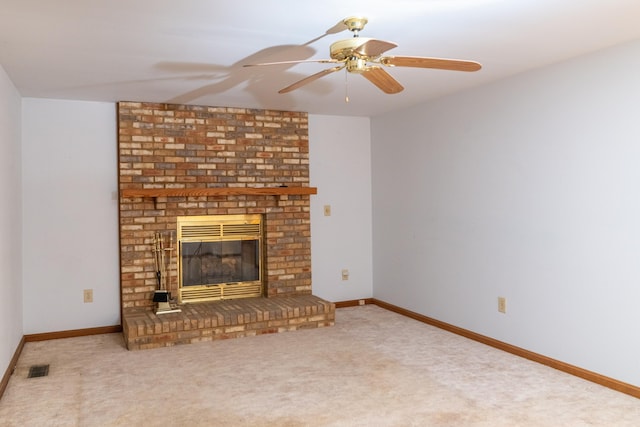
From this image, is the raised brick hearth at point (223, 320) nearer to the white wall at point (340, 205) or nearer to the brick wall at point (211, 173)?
the brick wall at point (211, 173)

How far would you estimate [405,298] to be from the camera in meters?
5.22

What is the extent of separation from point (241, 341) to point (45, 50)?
257cm

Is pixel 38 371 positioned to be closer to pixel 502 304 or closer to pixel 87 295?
pixel 87 295

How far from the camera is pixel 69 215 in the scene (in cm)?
457

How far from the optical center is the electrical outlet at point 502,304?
157 inches

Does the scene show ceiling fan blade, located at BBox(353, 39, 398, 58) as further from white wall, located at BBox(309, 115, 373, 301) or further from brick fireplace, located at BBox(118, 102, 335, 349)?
white wall, located at BBox(309, 115, 373, 301)

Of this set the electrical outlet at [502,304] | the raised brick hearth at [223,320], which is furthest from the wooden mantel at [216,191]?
the electrical outlet at [502,304]

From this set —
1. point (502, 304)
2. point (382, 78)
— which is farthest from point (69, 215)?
point (502, 304)

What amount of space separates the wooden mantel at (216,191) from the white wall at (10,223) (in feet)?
2.80

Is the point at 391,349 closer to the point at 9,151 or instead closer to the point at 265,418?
the point at 265,418

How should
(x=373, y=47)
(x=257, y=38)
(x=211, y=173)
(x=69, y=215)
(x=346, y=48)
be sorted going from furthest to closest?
(x=211, y=173)
(x=69, y=215)
(x=257, y=38)
(x=346, y=48)
(x=373, y=47)

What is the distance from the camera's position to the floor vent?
11.6 ft

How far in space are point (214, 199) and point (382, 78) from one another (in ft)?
8.89

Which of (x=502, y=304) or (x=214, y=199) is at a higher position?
(x=214, y=199)
